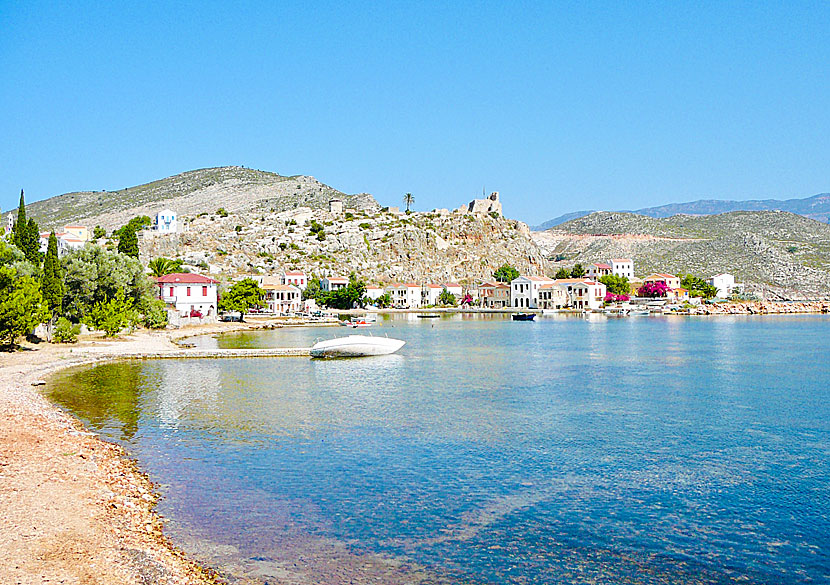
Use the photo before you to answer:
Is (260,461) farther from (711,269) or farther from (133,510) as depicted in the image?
(711,269)

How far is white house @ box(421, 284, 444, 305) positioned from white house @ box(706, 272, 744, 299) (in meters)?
58.8

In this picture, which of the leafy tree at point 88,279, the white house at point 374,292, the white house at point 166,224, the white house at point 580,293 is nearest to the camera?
the leafy tree at point 88,279

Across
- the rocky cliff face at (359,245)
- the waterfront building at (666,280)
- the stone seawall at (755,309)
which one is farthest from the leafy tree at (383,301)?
the stone seawall at (755,309)

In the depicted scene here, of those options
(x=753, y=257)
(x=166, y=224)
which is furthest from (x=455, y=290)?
(x=753, y=257)

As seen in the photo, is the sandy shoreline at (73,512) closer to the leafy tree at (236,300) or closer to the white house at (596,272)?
the leafy tree at (236,300)

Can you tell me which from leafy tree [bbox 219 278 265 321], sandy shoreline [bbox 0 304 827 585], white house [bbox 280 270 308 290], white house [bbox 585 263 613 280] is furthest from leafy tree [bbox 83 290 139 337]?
white house [bbox 585 263 613 280]

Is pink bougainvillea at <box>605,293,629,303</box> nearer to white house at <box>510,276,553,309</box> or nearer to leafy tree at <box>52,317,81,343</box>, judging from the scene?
white house at <box>510,276,553,309</box>

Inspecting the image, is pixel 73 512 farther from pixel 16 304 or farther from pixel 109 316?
pixel 109 316

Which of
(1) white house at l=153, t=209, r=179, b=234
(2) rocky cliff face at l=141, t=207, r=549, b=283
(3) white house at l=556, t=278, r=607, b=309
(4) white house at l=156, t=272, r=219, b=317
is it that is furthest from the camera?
(1) white house at l=153, t=209, r=179, b=234

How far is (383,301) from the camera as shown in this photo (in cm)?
13012

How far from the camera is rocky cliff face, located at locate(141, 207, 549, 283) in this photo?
135125 mm

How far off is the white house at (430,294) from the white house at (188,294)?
65.8 m

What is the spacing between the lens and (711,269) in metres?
167

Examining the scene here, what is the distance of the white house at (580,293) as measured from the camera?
13262cm
